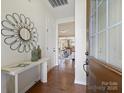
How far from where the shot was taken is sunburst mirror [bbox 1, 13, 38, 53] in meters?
1.99

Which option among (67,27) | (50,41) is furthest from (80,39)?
(67,27)

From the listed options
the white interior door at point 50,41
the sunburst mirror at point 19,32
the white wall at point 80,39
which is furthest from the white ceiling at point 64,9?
the sunburst mirror at point 19,32

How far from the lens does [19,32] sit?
2354 millimetres

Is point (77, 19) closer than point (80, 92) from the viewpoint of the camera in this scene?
No

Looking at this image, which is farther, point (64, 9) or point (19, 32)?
point (64, 9)

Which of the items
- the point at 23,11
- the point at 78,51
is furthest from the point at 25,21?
the point at 78,51

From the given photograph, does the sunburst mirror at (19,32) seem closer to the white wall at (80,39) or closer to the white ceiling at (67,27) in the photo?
the white wall at (80,39)

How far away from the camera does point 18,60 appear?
235 centimetres

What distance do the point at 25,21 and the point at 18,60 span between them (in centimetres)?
95

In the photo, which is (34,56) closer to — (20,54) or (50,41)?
(20,54)

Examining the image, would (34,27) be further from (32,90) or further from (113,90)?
(113,90)

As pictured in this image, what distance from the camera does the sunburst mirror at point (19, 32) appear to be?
1.99 meters

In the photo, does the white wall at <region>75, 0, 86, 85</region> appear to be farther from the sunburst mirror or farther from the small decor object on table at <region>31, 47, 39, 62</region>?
the sunburst mirror

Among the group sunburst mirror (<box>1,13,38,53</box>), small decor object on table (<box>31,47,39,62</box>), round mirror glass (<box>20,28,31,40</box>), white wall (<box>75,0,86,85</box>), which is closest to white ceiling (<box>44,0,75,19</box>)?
white wall (<box>75,0,86,85</box>)
